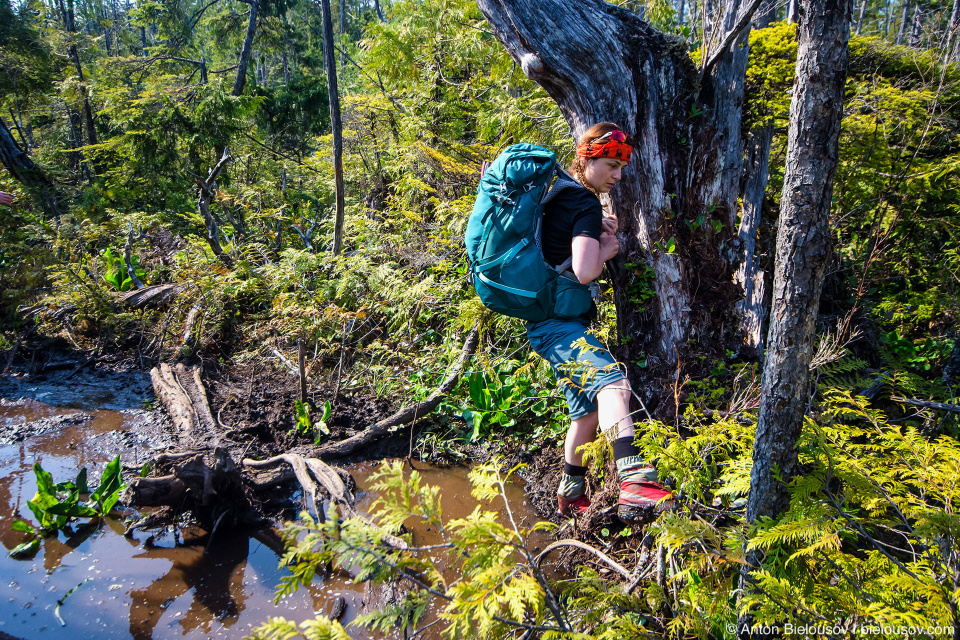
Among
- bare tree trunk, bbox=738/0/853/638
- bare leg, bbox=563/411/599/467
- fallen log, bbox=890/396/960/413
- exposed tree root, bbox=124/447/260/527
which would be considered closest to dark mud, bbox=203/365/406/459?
exposed tree root, bbox=124/447/260/527

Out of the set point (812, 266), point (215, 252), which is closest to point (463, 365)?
point (812, 266)

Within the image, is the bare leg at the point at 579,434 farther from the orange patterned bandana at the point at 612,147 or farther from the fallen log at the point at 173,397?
the fallen log at the point at 173,397

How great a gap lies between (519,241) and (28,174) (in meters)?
13.3

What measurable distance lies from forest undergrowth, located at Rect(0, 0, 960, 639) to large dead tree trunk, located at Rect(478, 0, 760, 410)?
24cm

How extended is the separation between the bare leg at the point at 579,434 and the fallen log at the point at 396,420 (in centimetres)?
187

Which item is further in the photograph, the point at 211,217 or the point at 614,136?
the point at 211,217

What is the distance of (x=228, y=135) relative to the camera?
9.34 m

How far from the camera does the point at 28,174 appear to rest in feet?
35.8

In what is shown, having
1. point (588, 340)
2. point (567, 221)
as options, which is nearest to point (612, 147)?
point (567, 221)

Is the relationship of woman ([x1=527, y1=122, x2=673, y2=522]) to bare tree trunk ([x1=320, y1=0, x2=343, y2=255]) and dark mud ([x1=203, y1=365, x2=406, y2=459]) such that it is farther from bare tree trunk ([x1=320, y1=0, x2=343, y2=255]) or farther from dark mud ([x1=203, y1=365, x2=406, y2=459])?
bare tree trunk ([x1=320, y1=0, x2=343, y2=255])

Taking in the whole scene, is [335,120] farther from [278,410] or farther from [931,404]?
[931,404]

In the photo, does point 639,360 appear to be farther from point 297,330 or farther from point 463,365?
point 297,330

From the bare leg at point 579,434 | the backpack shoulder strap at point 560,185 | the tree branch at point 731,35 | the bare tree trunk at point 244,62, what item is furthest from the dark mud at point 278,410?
the bare tree trunk at point 244,62

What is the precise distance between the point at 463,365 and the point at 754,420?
2.67 metres
